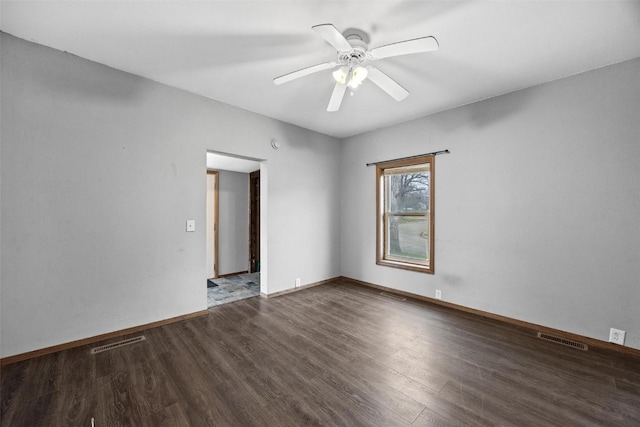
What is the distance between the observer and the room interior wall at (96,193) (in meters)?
2.13

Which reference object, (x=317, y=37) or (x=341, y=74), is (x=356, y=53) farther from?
(x=317, y=37)

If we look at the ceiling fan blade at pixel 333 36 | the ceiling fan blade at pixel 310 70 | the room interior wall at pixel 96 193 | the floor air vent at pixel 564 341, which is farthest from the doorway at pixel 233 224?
the floor air vent at pixel 564 341

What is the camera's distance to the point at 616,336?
2.39 m

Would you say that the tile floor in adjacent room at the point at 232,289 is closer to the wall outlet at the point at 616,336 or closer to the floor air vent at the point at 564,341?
the floor air vent at the point at 564,341

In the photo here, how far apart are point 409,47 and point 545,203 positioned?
7.70 ft

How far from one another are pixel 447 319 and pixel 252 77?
353 centimetres

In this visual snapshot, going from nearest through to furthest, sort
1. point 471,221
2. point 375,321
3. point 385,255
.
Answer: point 375,321, point 471,221, point 385,255

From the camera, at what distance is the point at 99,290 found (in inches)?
97.8

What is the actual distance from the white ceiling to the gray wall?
2.47 meters

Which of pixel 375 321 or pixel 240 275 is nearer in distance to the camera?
pixel 375 321

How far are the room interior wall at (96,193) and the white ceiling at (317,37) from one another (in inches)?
12.1

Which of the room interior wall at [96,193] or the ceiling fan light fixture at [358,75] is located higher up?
the ceiling fan light fixture at [358,75]

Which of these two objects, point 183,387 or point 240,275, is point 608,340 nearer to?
point 183,387

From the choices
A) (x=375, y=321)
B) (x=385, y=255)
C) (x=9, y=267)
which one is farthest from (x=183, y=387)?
(x=385, y=255)
